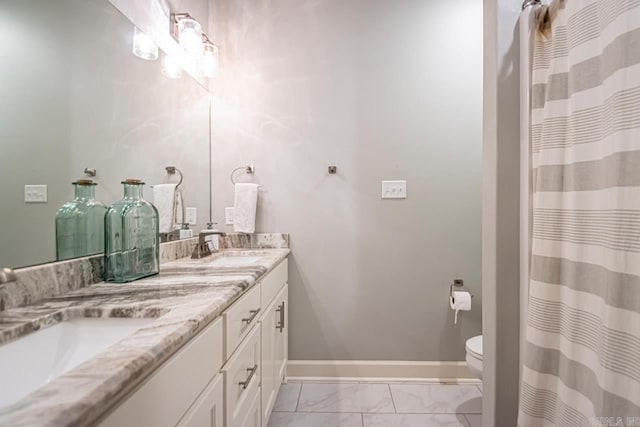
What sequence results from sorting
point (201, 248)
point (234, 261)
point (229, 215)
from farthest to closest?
1. point (229, 215)
2. point (201, 248)
3. point (234, 261)

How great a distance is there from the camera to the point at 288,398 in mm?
1762

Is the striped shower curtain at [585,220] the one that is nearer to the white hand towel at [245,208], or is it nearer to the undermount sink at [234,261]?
the undermount sink at [234,261]

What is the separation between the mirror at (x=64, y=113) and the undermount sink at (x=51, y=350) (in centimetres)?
27

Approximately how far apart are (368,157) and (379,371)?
57.1 inches

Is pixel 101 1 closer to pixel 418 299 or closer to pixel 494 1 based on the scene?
pixel 494 1

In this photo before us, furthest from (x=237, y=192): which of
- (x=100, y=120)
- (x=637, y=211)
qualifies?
(x=637, y=211)

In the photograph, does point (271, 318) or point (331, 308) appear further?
point (331, 308)

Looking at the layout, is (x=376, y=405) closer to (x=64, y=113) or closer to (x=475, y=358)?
(x=475, y=358)

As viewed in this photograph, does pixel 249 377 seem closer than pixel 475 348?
Yes

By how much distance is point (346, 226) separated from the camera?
198 cm

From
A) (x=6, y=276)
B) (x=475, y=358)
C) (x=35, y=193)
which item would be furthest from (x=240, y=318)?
(x=475, y=358)

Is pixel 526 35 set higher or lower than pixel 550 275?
higher

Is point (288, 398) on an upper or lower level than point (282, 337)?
lower

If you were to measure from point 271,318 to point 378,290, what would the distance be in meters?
0.80
